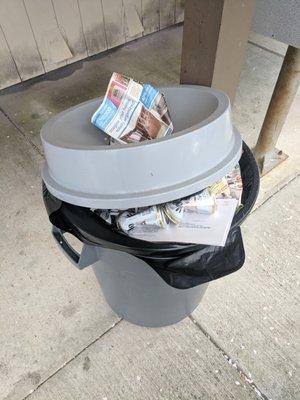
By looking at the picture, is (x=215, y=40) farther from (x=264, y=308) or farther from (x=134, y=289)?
(x=264, y=308)

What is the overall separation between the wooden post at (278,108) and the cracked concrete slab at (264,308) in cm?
34

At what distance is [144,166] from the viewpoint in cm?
79

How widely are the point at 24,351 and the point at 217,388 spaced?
0.73m

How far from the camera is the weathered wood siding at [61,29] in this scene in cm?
238

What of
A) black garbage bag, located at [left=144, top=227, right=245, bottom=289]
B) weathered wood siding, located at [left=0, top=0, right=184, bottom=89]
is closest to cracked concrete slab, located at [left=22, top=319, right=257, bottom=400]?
black garbage bag, located at [left=144, top=227, right=245, bottom=289]

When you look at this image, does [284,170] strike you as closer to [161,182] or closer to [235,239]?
[235,239]

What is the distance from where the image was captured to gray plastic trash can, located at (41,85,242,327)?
2.60 feet

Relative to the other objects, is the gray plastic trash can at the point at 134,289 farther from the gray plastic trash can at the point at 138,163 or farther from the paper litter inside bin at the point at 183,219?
the paper litter inside bin at the point at 183,219

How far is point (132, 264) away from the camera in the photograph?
3.24 feet

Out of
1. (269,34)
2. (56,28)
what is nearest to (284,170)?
(269,34)

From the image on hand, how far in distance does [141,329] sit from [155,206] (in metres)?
0.71

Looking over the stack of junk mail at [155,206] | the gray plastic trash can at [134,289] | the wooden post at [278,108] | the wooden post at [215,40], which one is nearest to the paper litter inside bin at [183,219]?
the stack of junk mail at [155,206]

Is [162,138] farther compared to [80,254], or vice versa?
[80,254]

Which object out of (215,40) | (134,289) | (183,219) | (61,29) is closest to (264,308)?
(134,289)
